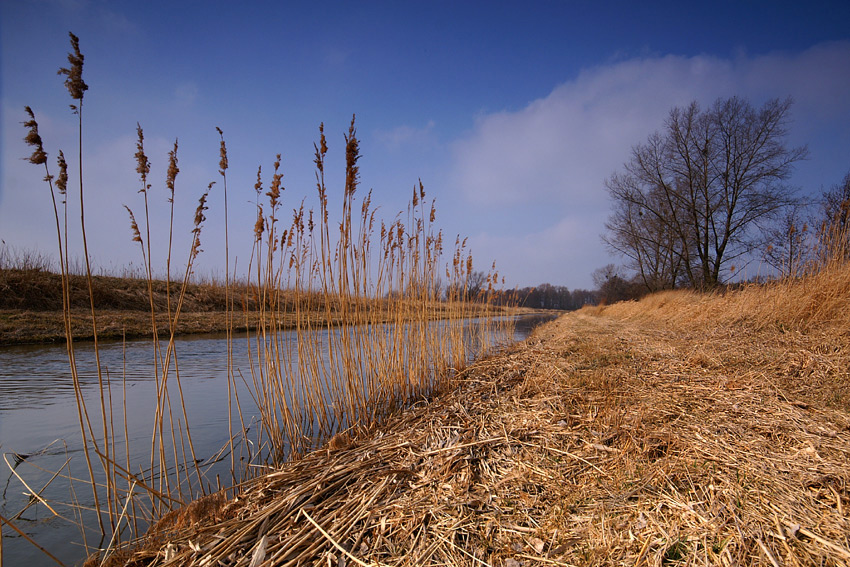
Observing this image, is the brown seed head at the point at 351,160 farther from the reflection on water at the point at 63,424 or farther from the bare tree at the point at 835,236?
the bare tree at the point at 835,236

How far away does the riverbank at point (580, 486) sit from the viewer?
1.39 m

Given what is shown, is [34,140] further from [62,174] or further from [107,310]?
[107,310]

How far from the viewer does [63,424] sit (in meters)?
3.52

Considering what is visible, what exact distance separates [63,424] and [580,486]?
4.52 meters

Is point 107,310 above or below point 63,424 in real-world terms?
above

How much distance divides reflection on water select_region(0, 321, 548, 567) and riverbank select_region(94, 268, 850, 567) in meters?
0.76

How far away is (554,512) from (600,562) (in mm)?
316

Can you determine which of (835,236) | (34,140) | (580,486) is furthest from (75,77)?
(835,236)

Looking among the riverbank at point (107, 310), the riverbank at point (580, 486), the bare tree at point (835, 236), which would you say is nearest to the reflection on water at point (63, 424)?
the riverbank at point (580, 486)

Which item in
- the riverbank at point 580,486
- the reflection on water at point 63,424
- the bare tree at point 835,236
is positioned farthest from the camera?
the bare tree at point 835,236

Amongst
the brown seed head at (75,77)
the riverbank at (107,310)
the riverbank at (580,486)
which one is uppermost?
the brown seed head at (75,77)

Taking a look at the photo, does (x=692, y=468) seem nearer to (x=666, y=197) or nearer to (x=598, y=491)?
(x=598, y=491)

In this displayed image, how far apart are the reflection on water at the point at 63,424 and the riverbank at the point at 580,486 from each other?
762mm

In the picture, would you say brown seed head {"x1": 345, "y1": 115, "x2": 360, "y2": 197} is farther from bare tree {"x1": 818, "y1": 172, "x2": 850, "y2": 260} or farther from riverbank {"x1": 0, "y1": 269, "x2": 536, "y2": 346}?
bare tree {"x1": 818, "y1": 172, "x2": 850, "y2": 260}
